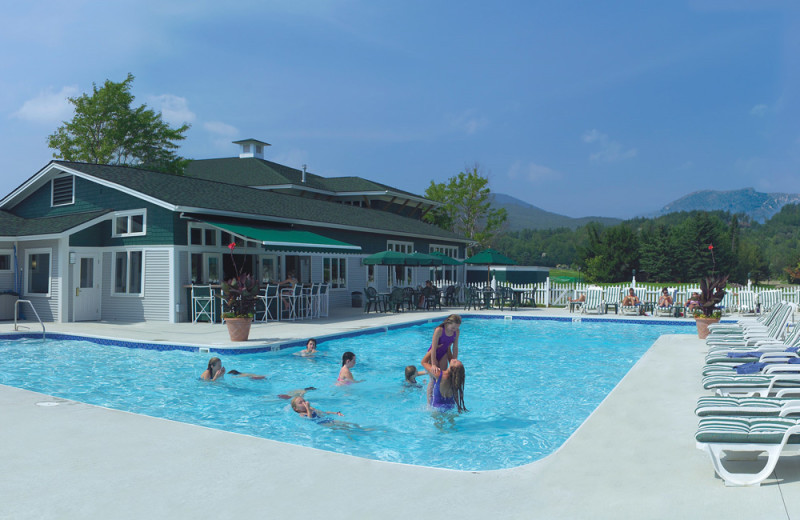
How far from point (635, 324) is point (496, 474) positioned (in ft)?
54.2

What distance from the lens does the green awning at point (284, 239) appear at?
1636 cm

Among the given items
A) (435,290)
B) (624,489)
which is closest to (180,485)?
(624,489)

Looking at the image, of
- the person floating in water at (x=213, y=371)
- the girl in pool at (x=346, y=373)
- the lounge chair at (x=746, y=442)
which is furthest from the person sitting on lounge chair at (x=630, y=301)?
the lounge chair at (x=746, y=442)

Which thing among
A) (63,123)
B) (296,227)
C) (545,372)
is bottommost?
(545,372)

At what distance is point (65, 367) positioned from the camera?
11.4 meters

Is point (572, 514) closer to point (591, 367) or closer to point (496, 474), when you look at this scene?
point (496, 474)

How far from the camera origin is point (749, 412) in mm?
4680

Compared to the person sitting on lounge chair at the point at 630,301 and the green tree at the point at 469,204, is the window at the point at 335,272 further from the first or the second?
the green tree at the point at 469,204

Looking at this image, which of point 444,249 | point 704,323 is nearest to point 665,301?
point 704,323

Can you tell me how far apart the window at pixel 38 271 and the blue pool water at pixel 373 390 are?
4.20 meters

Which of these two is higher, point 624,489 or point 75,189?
point 75,189

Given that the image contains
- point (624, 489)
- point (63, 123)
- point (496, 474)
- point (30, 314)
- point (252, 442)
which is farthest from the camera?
point (63, 123)

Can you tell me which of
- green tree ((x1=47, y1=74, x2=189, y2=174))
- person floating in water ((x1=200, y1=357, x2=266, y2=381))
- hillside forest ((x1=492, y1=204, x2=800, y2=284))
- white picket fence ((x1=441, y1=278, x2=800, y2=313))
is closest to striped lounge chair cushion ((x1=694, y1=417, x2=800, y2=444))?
person floating in water ((x1=200, y1=357, x2=266, y2=381))

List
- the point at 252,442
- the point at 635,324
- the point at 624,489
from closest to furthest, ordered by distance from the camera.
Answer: the point at 624,489, the point at 252,442, the point at 635,324
